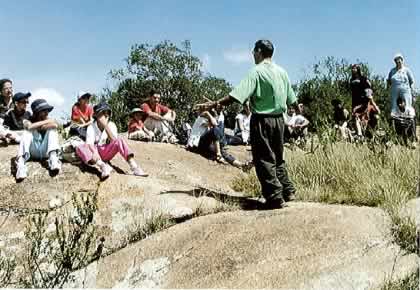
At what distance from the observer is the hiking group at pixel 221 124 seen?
632 cm

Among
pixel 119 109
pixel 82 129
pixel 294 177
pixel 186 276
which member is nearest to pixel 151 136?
pixel 82 129

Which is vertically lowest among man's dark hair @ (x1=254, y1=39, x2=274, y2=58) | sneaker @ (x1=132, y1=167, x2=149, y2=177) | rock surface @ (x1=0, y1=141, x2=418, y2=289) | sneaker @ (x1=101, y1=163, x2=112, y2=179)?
rock surface @ (x1=0, y1=141, x2=418, y2=289)

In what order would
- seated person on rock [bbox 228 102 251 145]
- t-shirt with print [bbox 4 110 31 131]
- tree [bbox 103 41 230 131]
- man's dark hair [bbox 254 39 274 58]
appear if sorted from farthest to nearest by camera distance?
tree [bbox 103 41 230 131]
seated person on rock [bbox 228 102 251 145]
t-shirt with print [bbox 4 110 31 131]
man's dark hair [bbox 254 39 274 58]

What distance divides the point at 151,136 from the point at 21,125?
110 inches

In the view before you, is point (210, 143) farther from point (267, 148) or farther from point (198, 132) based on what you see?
point (267, 148)

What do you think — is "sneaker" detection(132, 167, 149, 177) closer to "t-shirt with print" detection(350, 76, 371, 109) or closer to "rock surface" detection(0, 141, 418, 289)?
"rock surface" detection(0, 141, 418, 289)

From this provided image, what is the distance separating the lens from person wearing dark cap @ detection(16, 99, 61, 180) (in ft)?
25.6

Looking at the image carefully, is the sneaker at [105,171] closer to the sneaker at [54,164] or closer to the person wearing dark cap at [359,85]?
the sneaker at [54,164]

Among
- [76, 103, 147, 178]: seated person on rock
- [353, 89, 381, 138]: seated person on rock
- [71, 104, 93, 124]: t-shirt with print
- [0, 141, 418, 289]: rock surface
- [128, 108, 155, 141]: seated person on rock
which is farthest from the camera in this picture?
[353, 89, 381, 138]: seated person on rock

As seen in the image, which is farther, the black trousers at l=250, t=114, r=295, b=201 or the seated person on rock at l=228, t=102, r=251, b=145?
the seated person on rock at l=228, t=102, r=251, b=145

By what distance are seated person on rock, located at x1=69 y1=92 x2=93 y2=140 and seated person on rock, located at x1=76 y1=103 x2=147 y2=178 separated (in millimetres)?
350

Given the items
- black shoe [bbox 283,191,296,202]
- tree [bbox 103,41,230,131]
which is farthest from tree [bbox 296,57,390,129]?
black shoe [bbox 283,191,296,202]

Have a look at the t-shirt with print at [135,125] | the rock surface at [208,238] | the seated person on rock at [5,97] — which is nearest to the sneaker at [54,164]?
the rock surface at [208,238]

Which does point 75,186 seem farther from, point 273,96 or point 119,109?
point 119,109
